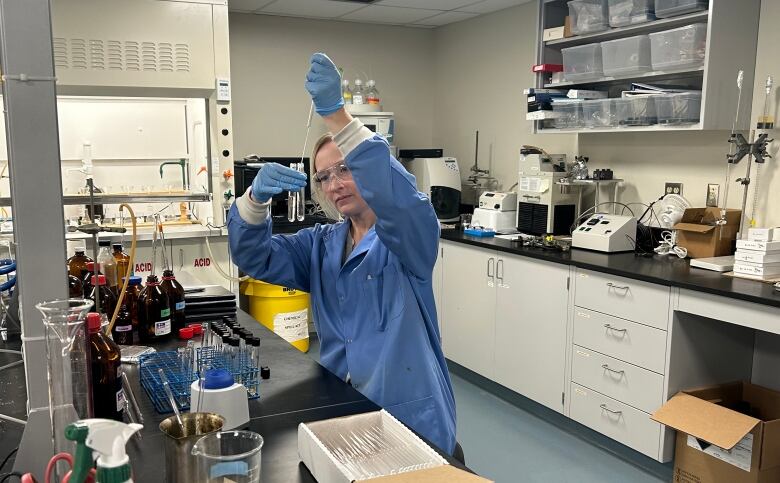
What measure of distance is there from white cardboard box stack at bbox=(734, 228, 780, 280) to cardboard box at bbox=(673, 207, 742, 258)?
0.26 m

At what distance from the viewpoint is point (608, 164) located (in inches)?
159

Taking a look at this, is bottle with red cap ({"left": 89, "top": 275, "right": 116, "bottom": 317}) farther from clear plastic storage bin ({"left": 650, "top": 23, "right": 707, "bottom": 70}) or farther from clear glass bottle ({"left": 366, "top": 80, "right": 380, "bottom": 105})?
clear glass bottle ({"left": 366, "top": 80, "right": 380, "bottom": 105})

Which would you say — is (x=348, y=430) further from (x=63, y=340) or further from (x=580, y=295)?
(x=580, y=295)

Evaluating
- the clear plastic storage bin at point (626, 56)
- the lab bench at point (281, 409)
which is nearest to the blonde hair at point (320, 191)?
the lab bench at point (281, 409)

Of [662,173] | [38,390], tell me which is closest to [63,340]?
[38,390]

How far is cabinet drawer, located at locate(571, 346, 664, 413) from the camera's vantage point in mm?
2900

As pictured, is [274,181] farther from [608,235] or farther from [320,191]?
[608,235]

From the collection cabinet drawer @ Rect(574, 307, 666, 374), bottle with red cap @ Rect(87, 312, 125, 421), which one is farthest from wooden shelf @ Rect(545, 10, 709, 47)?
bottle with red cap @ Rect(87, 312, 125, 421)

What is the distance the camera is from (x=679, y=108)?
3180mm

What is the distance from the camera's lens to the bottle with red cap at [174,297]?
209 centimetres

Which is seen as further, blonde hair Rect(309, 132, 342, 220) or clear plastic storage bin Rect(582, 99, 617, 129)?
clear plastic storage bin Rect(582, 99, 617, 129)

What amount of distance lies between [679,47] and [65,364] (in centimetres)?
312

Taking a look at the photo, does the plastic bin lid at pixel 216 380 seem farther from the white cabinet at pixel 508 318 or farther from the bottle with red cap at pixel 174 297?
the white cabinet at pixel 508 318

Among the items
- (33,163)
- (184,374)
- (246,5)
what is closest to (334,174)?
(184,374)
